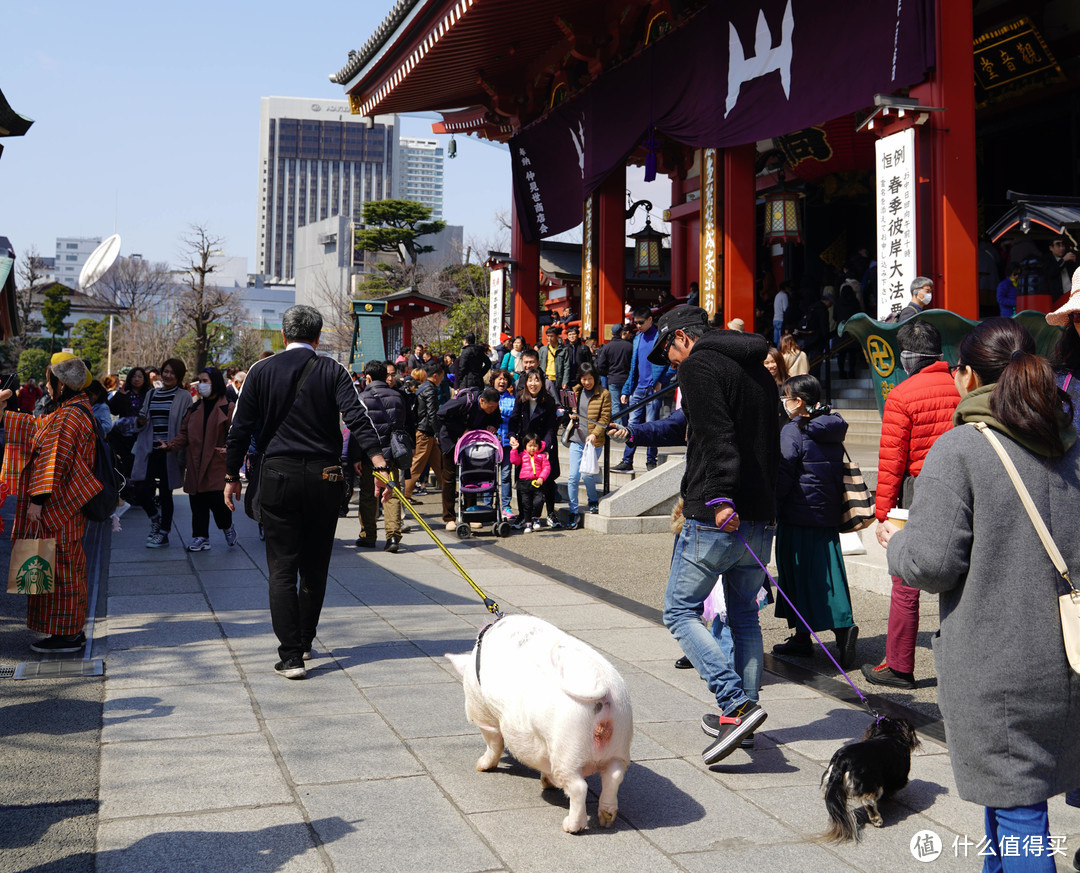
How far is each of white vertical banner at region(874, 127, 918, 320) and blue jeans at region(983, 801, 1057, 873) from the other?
7801 millimetres

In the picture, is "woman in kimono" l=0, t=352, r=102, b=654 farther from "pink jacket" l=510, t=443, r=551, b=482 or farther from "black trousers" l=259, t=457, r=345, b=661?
"pink jacket" l=510, t=443, r=551, b=482

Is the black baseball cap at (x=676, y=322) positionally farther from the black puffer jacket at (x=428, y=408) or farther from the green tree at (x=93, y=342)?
the green tree at (x=93, y=342)

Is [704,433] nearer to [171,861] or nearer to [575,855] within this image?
[575,855]

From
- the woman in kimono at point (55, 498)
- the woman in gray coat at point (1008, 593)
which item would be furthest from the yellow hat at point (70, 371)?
the woman in gray coat at point (1008, 593)

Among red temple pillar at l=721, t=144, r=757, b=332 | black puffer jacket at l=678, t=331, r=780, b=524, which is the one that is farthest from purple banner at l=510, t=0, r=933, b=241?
black puffer jacket at l=678, t=331, r=780, b=524

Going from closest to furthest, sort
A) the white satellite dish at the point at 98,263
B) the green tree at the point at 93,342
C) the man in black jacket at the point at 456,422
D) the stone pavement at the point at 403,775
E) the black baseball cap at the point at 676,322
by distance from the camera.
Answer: the stone pavement at the point at 403,775 → the black baseball cap at the point at 676,322 → the man in black jacket at the point at 456,422 → the white satellite dish at the point at 98,263 → the green tree at the point at 93,342

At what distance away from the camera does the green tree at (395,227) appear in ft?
154

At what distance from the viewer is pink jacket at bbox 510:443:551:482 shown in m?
10.6

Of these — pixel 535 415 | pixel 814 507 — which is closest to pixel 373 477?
pixel 535 415

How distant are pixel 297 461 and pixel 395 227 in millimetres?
44710

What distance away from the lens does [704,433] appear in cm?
391

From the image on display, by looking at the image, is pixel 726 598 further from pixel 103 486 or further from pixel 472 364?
pixel 472 364

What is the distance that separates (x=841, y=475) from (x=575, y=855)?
3006mm

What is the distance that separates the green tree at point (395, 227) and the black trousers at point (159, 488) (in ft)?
126
